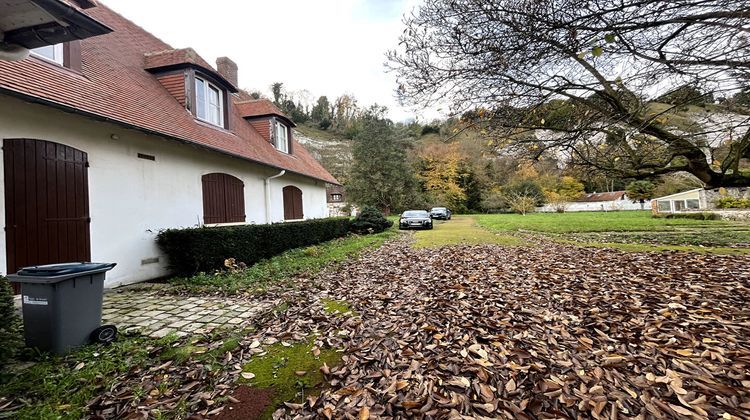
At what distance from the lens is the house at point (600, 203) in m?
43.2

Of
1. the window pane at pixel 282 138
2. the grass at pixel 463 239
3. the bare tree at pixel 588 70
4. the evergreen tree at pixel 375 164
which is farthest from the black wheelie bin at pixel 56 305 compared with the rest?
the evergreen tree at pixel 375 164

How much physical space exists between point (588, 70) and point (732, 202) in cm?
2849

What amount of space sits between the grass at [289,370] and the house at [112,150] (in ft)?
11.5

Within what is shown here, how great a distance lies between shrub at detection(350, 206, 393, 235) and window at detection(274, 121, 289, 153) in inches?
215

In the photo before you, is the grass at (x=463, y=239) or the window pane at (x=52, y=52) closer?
the window pane at (x=52, y=52)

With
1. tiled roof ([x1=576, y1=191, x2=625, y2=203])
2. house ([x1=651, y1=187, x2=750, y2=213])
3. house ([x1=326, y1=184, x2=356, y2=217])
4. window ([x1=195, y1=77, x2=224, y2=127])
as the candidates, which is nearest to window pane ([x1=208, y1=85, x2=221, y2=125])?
window ([x1=195, y1=77, x2=224, y2=127])

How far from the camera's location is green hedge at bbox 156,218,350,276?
638 centimetres

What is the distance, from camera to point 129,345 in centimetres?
321

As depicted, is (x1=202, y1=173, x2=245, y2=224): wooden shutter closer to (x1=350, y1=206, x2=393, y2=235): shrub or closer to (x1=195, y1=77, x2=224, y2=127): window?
(x1=195, y1=77, x2=224, y2=127): window

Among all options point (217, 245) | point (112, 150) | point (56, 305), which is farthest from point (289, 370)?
point (112, 150)

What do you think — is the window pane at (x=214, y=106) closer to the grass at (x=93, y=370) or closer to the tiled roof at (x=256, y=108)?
the tiled roof at (x=256, y=108)

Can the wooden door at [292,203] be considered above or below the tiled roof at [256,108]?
below

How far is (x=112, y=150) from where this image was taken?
5816 mm

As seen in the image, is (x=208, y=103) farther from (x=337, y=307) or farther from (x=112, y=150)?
(x=337, y=307)
